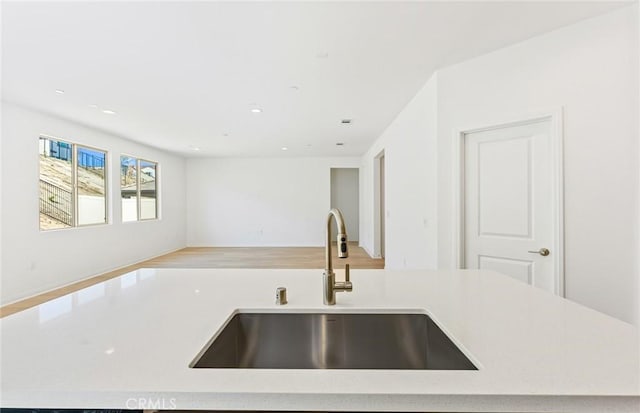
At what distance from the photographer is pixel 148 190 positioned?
22.5ft

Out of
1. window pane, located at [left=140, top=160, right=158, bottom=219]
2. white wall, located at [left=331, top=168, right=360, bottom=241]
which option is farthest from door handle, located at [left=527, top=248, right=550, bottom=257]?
window pane, located at [left=140, top=160, right=158, bottom=219]

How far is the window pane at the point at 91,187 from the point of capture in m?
4.92

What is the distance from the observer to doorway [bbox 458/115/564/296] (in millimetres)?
2256

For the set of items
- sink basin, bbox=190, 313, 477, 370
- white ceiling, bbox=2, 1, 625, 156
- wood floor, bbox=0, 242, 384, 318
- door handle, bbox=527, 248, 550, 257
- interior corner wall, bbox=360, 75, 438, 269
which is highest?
white ceiling, bbox=2, 1, 625, 156

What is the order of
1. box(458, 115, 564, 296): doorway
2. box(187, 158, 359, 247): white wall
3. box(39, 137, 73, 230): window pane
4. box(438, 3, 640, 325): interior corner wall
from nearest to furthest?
1. box(438, 3, 640, 325): interior corner wall
2. box(458, 115, 564, 296): doorway
3. box(39, 137, 73, 230): window pane
4. box(187, 158, 359, 247): white wall

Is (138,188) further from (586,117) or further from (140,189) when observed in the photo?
(586,117)

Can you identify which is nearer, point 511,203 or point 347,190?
point 511,203

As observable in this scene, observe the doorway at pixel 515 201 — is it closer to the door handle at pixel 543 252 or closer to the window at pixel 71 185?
the door handle at pixel 543 252

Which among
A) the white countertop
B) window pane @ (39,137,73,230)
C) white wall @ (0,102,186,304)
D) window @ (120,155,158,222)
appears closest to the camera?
the white countertop

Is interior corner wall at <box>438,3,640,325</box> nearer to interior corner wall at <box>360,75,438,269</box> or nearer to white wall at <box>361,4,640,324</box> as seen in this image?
white wall at <box>361,4,640,324</box>

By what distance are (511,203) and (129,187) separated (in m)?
6.73

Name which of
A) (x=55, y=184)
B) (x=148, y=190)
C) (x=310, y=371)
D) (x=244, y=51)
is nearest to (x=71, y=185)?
(x=55, y=184)

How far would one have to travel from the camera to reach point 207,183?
27.3 ft

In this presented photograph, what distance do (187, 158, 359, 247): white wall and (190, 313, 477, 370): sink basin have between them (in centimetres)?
718
